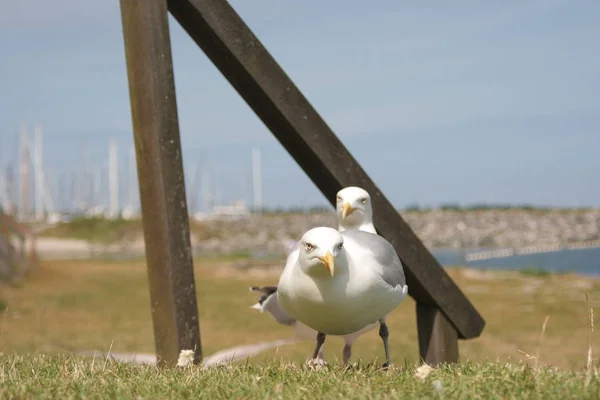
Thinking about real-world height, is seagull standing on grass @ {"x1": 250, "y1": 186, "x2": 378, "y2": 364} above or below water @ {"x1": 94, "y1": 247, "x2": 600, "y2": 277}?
above

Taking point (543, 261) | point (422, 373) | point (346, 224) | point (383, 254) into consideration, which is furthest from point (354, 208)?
point (543, 261)

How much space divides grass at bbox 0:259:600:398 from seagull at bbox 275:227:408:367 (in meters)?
0.28

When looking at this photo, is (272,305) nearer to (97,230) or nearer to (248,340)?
(248,340)

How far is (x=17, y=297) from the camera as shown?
16.6 m

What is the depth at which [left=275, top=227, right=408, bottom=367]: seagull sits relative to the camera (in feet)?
12.3

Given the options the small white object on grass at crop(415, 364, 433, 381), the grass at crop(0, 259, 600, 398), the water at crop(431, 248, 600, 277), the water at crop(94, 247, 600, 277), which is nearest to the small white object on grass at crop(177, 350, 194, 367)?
the grass at crop(0, 259, 600, 398)

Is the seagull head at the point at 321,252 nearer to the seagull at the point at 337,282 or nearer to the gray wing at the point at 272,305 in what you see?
the seagull at the point at 337,282

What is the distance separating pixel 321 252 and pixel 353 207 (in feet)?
3.40

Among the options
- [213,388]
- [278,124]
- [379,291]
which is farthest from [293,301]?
[278,124]

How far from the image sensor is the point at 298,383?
136 inches

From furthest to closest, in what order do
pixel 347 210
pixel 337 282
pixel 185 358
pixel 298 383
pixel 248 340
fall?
1. pixel 248 340
2. pixel 347 210
3. pixel 185 358
4. pixel 337 282
5. pixel 298 383

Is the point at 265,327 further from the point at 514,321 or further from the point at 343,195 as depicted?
the point at 343,195

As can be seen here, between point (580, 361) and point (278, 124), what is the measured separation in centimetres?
671

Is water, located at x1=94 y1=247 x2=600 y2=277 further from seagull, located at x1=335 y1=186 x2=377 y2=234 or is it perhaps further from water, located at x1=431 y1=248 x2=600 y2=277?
seagull, located at x1=335 y1=186 x2=377 y2=234
